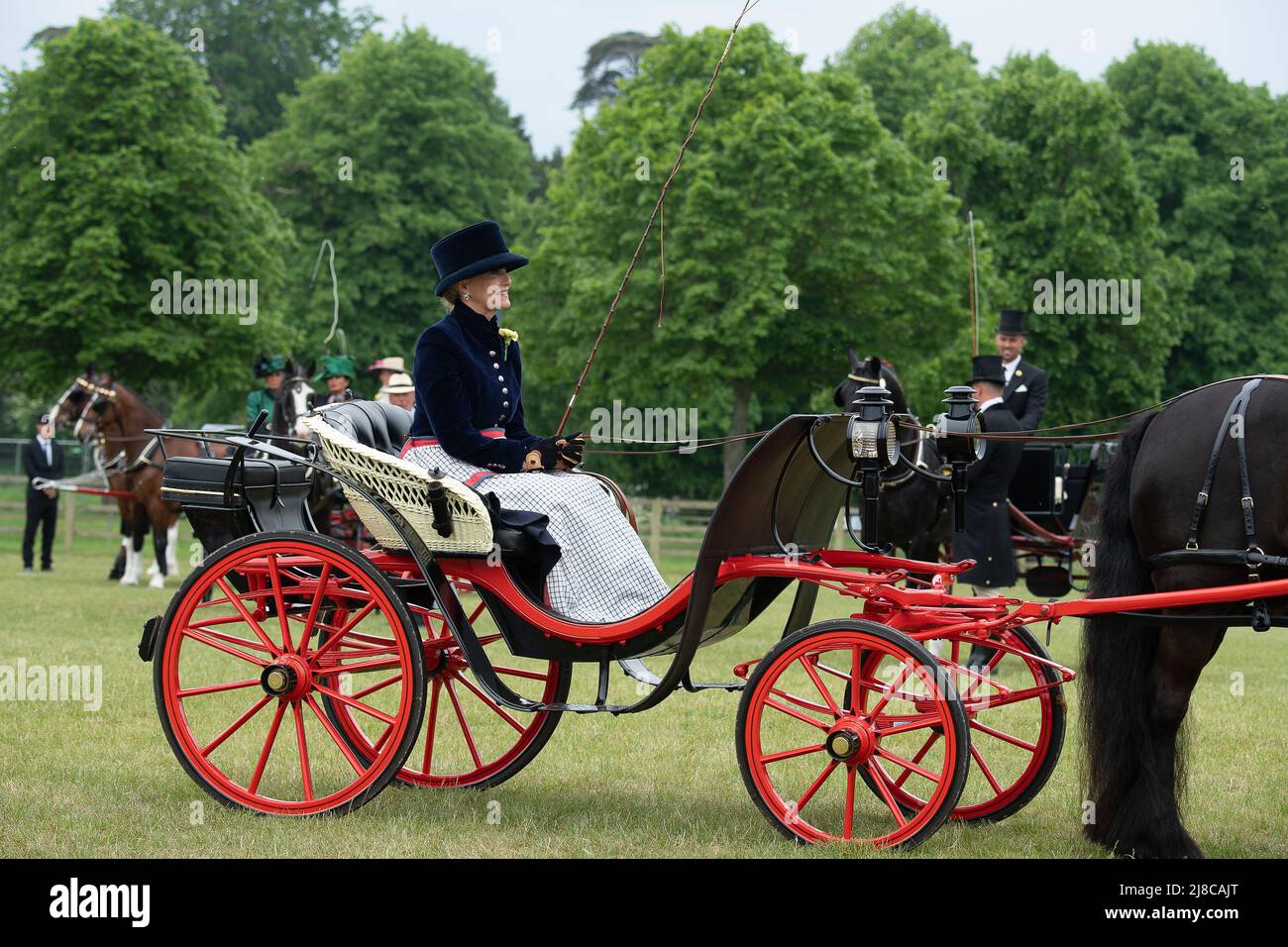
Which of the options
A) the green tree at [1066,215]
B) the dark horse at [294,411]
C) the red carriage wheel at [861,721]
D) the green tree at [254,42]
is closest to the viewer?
the red carriage wheel at [861,721]

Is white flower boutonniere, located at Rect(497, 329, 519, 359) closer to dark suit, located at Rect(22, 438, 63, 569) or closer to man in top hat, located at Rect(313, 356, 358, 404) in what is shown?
man in top hat, located at Rect(313, 356, 358, 404)

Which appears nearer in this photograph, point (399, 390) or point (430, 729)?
point (430, 729)

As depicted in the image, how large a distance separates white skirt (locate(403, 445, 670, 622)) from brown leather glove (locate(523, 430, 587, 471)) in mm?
48

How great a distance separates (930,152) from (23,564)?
18.2 meters

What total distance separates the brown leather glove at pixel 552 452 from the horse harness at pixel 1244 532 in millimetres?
2056

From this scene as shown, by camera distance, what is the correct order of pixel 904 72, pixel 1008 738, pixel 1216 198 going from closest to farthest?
1. pixel 1008 738
2. pixel 1216 198
3. pixel 904 72

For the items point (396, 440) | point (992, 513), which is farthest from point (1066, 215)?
point (396, 440)

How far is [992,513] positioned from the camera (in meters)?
9.90

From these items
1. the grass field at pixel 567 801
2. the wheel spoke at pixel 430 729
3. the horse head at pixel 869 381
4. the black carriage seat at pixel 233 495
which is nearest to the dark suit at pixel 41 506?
the grass field at pixel 567 801

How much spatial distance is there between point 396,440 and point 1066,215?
23460mm

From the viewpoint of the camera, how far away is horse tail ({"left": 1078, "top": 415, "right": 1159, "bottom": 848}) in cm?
491

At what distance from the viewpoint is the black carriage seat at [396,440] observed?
533cm

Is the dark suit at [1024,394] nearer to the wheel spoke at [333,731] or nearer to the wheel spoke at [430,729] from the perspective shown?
the wheel spoke at [430,729]

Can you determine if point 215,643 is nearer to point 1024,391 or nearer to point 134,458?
point 1024,391
